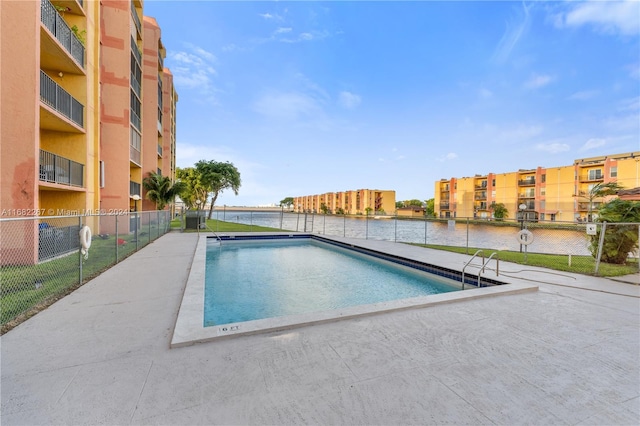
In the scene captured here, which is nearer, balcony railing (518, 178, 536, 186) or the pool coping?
the pool coping

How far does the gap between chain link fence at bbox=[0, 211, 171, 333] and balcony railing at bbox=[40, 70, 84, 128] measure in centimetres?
387

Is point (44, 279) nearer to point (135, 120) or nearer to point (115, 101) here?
Result: point (115, 101)

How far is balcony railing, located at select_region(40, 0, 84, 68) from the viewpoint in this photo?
8114mm

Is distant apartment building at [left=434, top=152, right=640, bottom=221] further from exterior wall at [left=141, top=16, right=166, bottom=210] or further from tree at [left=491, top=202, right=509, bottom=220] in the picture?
exterior wall at [left=141, top=16, right=166, bottom=210]

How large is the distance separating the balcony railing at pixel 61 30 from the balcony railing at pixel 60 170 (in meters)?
3.88

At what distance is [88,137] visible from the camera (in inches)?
435

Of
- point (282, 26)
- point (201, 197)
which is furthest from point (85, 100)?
point (201, 197)

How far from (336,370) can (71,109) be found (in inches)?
516

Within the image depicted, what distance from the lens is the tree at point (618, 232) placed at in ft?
23.1

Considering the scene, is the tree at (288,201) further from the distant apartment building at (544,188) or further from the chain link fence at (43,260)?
the chain link fence at (43,260)

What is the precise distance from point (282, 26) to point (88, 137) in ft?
42.8

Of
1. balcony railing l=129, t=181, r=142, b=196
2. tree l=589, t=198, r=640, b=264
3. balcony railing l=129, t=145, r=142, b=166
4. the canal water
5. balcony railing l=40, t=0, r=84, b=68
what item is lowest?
the canal water

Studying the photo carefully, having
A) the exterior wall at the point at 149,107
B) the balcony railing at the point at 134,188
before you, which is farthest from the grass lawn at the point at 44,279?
the exterior wall at the point at 149,107

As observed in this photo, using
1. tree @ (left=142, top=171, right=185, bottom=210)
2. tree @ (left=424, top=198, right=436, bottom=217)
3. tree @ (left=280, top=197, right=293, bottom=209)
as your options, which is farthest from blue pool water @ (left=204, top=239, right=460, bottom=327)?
tree @ (left=280, top=197, right=293, bottom=209)
